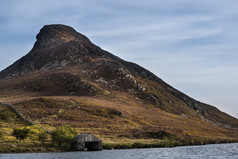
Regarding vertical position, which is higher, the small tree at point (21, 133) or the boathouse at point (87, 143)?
the small tree at point (21, 133)

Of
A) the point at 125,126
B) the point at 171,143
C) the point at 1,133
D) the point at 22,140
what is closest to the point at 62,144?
the point at 22,140

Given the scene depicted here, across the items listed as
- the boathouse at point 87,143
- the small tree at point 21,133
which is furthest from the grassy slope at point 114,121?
the boathouse at point 87,143

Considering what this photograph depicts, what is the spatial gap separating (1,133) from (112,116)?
77.3 metres

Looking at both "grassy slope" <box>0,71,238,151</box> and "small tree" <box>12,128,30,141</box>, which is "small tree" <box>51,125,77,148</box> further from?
"small tree" <box>12,128,30,141</box>

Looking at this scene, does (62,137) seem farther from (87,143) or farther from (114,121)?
(114,121)

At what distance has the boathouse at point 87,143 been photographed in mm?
95500

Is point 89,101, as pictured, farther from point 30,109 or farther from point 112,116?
point 30,109

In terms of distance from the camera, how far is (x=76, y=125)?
14000 cm

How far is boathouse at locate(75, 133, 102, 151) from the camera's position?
95.5 meters

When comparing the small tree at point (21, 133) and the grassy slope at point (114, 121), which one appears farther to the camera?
the grassy slope at point (114, 121)

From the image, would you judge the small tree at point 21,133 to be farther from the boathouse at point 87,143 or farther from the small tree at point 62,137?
Result: the boathouse at point 87,143

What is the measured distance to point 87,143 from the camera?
102188mm

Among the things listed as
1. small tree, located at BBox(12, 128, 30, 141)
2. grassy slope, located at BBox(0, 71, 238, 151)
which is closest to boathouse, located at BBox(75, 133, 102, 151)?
grassy slope, located at BBox(0, 71, 238, 151)

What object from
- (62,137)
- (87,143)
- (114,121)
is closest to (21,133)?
(62,137)
